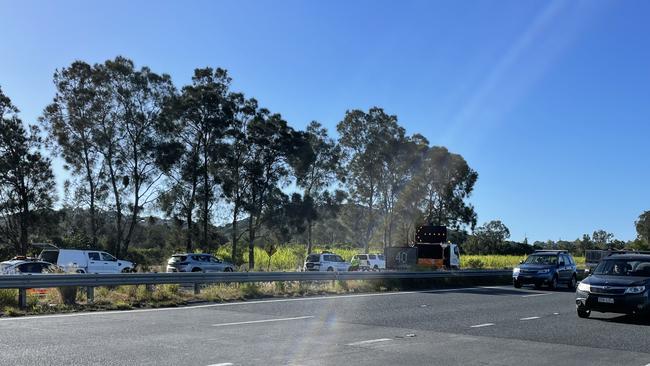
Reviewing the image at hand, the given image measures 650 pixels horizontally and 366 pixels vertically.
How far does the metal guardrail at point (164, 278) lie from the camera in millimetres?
15609

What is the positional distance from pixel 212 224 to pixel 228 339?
4246cm

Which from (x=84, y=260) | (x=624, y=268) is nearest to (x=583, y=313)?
(x=624, y=268)

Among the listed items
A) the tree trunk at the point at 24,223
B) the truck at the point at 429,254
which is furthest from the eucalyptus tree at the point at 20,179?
the truck at the point at 429,254

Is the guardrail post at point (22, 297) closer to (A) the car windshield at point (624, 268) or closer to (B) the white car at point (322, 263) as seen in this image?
(A) the car windshield at point (624, 268)

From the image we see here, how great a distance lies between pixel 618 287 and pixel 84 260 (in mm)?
28701

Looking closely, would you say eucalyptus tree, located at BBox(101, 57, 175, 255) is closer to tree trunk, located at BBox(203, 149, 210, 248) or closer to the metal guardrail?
tree trunk, located at BBox(203, 149, 210, 248)

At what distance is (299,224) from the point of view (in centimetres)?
5525

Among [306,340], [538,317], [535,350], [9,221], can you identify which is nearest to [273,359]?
[306,340]

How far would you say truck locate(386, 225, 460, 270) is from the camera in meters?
39.8

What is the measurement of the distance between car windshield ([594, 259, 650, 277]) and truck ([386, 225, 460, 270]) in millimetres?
23838

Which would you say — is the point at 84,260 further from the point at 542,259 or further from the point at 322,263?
the point at 542,259

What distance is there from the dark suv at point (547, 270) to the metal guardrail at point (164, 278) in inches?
142

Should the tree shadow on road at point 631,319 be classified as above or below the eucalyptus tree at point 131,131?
below

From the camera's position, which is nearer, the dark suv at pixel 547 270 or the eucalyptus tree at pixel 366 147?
the dark suv at pixel 547 270
